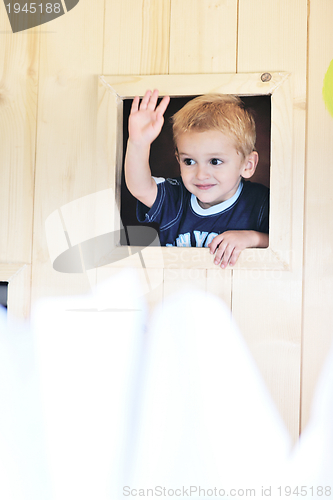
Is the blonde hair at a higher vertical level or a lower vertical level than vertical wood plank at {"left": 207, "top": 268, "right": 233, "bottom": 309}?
higher

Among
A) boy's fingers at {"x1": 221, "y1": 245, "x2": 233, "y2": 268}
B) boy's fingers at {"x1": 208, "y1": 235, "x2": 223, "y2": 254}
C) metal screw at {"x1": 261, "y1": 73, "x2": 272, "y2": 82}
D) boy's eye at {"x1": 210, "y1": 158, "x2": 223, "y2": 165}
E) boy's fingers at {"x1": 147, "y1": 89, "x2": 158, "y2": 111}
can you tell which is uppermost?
metal screw at {"x1": 261, "y1": 73, "x2": 272, "y2": 82}

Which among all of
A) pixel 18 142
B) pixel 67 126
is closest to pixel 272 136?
pixel 67 126

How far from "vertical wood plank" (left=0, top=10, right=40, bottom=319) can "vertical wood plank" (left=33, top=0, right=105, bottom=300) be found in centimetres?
2

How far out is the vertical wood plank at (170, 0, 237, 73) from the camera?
1.15 m

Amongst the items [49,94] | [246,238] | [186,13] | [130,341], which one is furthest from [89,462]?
[186,13]

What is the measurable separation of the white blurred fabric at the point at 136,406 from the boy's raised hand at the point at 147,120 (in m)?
0.35

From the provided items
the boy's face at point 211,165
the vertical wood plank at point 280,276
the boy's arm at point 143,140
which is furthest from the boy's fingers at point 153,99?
the vertical wood plank at point 280,276

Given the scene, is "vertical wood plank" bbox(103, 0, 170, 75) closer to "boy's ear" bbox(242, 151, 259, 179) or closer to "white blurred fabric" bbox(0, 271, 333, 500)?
"boy's ear" bbox(242, 151, 259, 179)

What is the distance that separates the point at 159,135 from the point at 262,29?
367mm

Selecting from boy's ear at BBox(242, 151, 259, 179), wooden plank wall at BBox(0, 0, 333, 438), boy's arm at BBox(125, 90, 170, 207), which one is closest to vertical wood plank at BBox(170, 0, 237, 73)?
wooden plank wall at BBox(0, 0, 333, 438)

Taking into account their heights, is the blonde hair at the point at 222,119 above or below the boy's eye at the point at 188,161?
above

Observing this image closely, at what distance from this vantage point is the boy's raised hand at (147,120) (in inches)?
45.2

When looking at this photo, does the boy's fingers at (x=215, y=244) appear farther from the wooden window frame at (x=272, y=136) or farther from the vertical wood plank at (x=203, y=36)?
the vertical wood plank at (x=203, y=36)

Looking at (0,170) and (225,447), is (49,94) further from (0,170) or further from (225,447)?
(225,447)
